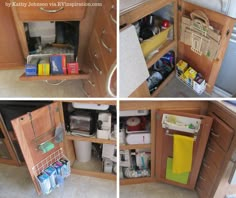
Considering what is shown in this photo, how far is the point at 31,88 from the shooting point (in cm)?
101

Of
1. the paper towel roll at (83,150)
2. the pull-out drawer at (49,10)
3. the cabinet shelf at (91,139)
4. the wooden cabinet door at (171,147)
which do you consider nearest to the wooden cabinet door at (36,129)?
the cabinet shelf at (91,139)

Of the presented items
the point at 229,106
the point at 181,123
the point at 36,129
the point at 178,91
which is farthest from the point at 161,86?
the point at 36,129

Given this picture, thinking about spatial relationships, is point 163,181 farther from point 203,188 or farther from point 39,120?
point 39,120

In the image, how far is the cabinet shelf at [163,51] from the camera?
3.53 ft

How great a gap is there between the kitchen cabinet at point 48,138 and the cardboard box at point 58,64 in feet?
0.80

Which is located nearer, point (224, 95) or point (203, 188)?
point (224, 95)

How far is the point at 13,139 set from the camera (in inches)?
57.5

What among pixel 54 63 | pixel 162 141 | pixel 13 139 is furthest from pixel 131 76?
pixel 13 139

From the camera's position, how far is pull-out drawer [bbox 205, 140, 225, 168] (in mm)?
1094

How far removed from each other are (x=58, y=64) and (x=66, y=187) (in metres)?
0.82

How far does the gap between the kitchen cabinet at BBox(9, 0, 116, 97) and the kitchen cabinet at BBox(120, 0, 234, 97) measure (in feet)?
0.22

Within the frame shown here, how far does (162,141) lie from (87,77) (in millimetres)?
548

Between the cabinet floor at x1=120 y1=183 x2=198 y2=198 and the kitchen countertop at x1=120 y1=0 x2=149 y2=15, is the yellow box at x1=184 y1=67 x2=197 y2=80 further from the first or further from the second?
the cabinet floor at x1=120 y1=183 x2=198 y2=198

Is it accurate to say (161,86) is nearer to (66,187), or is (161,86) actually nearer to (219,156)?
(219,156)
